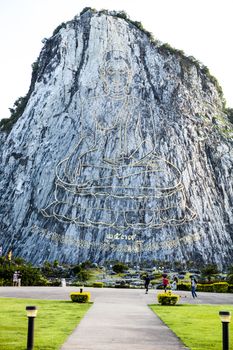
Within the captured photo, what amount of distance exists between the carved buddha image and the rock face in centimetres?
13

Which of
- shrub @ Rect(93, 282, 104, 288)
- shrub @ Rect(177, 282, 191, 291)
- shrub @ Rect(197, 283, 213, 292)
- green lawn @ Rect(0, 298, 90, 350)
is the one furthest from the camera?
shrub @ Rect(93, 282, 104, 288)

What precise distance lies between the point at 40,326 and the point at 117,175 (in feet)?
148

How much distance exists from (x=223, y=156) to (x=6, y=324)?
5576cm

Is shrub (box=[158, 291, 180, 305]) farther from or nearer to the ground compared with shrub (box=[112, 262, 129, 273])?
nearer to the ground

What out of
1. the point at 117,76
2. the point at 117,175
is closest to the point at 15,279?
the point at 117,175

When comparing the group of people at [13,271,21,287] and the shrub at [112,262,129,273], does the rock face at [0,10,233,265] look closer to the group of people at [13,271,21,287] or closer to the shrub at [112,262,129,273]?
the shrub at [112,262,129,273]

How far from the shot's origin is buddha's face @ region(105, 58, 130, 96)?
2522 inches

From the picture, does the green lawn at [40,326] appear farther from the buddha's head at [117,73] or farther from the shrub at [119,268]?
the buddha's head at [117,73]

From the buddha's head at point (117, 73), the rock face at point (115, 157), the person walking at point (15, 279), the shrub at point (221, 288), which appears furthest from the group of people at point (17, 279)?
the buddha's head at point (117, 73)

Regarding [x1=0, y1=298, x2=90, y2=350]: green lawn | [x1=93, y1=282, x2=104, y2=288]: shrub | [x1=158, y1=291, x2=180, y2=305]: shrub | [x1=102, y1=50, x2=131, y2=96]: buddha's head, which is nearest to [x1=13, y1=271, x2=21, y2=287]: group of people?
[x1=93, y1=282, x2=104, y2=288]: shrub

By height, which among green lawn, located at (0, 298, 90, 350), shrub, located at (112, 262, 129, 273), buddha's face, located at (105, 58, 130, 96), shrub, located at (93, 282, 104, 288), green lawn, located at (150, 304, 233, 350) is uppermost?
buddha's face, located at (105, 58, 130, 96)

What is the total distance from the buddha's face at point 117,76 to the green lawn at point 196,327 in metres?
49.0

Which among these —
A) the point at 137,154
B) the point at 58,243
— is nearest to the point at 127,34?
the point at 137,154

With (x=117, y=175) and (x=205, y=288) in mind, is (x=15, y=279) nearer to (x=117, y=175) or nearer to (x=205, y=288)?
(x=205, y=288)
